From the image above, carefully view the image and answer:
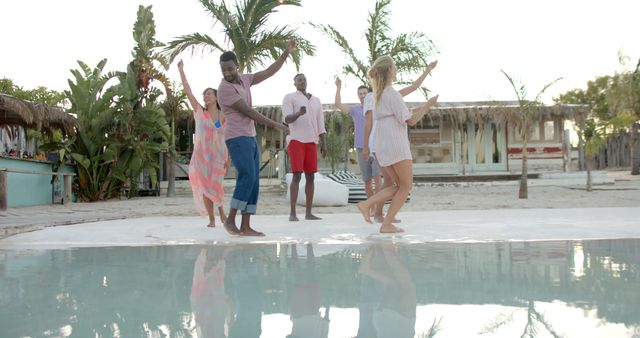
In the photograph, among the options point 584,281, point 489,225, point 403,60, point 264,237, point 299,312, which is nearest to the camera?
point 299,312

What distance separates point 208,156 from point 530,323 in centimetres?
429

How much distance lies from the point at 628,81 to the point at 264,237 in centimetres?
2783

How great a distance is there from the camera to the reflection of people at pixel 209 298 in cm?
191

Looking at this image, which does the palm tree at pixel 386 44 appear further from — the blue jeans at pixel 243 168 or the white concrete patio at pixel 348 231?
the blue jeans at pixel 243 168

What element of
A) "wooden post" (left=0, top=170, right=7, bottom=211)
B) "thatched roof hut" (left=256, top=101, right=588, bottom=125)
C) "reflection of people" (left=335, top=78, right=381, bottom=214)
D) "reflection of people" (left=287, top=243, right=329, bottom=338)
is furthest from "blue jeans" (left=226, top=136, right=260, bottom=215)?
"thatched roof hut" (left=256, top=101, right=588, bottom=125)

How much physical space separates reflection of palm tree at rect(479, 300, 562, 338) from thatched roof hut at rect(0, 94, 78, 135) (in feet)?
32.9

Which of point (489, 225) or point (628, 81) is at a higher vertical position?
point (628, 81)

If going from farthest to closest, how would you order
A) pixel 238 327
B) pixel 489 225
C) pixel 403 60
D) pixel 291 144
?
pixel 403 60
pixel 291 144
pixel 489 225
pixel 238 327

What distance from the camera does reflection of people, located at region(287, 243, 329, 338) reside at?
186 cm

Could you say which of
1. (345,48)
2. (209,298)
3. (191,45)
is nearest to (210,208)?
(209,298)

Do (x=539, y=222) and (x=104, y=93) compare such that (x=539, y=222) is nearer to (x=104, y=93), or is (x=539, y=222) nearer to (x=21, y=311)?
(x=21, y=311)

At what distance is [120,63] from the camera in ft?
49.2

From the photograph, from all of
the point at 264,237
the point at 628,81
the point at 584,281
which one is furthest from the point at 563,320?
the point at 628,81

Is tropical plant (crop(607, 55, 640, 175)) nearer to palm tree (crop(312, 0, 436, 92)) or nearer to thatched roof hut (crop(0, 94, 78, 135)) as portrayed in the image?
palm tree (crop(312, 0, 436, 92))
